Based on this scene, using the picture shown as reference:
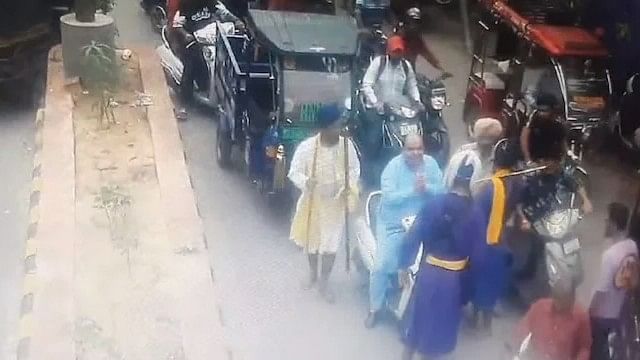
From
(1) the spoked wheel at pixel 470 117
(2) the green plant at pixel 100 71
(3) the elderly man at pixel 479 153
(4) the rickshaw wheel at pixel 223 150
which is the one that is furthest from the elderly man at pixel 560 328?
(2) the green plant at pixel 100 71

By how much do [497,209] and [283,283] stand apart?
59cm

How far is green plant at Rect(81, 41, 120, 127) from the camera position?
11.6 ft

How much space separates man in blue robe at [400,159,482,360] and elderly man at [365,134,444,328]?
0.19 feet

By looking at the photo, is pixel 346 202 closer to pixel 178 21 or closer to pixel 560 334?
pixel 560 334

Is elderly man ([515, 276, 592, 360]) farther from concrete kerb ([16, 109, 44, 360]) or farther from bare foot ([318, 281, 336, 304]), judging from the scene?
concrete kerb ([16, 109, 44, 360])

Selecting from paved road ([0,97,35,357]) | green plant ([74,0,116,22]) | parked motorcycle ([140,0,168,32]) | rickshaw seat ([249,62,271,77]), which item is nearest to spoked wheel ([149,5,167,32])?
parked motorcycle ([140,0,168,32])

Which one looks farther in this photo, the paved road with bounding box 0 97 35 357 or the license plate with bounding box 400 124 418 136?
the paved road with bounding box 0 97 35 357

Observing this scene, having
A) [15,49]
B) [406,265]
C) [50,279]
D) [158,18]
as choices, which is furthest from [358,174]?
[15,49]

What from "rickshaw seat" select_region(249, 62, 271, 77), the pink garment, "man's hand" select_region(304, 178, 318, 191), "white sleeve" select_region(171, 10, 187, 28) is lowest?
"man's hand" select_region(304, 178, 318, 191)

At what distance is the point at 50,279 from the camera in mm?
2484

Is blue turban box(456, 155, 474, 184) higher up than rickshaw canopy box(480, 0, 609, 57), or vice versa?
rickshaw canopy box(480, 0, 609, 57)

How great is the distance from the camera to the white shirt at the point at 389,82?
2.76m

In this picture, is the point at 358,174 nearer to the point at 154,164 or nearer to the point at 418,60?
the point at 418,60

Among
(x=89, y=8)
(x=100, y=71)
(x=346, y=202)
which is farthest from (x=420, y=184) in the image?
(x=89, y=8)
